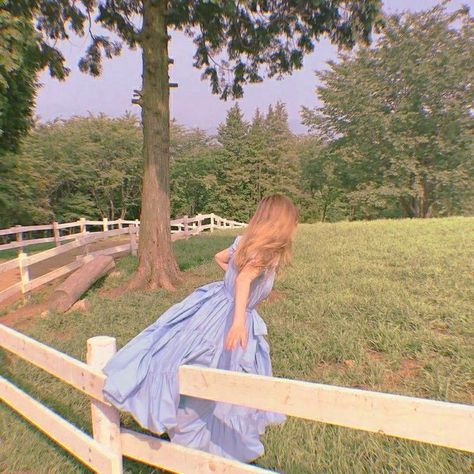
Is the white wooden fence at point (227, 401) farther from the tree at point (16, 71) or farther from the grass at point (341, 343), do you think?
the tree at point (16, 71)

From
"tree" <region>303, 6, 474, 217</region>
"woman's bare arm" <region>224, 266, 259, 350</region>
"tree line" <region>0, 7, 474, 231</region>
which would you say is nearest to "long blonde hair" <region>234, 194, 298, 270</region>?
"woman's bare arm" <region>224, 266, 259, 350</region>

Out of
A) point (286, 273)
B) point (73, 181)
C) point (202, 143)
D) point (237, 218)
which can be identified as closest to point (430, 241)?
point (286, 273)

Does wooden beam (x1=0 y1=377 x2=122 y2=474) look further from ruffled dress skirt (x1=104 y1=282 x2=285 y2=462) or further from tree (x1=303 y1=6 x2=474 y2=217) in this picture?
tree (x1=303 y1=6 x2=474 y2=217)

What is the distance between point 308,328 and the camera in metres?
5.04

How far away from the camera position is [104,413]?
2.46 metres

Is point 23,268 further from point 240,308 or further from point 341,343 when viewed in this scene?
point 240,308

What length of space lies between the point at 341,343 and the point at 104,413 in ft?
8.96

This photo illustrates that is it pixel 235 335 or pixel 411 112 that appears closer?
pixel 235 335

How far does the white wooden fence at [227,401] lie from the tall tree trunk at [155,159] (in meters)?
4.78

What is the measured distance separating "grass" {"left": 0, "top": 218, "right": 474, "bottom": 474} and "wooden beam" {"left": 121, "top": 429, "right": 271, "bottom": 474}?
0.49 metres

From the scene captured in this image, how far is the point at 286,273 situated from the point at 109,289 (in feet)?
11.5

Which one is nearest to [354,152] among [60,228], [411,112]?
[411,112]

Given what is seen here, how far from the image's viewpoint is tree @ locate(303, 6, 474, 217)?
26.8m

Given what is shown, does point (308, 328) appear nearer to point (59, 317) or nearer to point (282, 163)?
point (59, 317)
